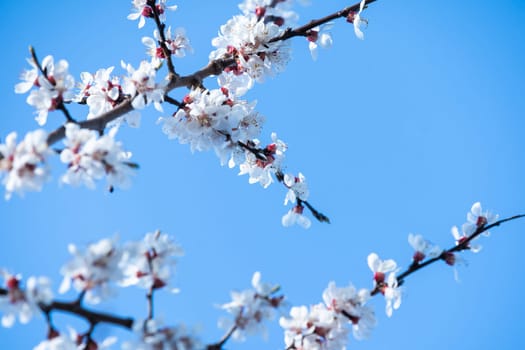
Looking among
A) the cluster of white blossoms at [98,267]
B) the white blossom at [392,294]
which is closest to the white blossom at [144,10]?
the cluster of white blossoms at [98,267]

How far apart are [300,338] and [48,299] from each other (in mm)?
1307

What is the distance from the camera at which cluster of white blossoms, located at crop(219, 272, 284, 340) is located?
2.37 meters

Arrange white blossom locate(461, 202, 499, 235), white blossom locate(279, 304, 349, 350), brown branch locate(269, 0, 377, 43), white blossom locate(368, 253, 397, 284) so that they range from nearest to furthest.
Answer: white blossom locate(279, 304, 349, 350), white blossom locate(368, 253, 397, 284), white blossom locate(461, 202, 499, 235), brown branch locate(269, 0, 377, 43)

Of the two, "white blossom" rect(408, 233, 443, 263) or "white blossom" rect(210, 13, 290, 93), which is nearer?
"white blossom" rect(408, 233, 443, 263)

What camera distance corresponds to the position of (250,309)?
2.39m

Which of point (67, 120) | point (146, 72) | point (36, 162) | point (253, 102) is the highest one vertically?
point (253, 102)

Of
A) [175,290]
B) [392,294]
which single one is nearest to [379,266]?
[392,294]

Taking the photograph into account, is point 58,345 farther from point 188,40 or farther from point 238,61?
point 188,40

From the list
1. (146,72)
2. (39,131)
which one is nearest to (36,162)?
(39,131)

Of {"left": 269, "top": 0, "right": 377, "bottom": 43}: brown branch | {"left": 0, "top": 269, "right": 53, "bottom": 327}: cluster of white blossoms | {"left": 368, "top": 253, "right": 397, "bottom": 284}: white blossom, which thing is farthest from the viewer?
{"left": 269, "top": 0, "right": 377, "bottom": 43}: brown branch

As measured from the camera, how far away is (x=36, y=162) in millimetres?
2186

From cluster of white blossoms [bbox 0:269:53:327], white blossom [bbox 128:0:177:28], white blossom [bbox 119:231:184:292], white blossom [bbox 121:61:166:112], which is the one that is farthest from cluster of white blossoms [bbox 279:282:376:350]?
white blossom [bbox 128:0:177:28]

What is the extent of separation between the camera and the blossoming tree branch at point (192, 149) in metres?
2.09

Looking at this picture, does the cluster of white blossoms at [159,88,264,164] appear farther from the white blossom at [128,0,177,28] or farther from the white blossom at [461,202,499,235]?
the white blossom at [461,202,499,235]
